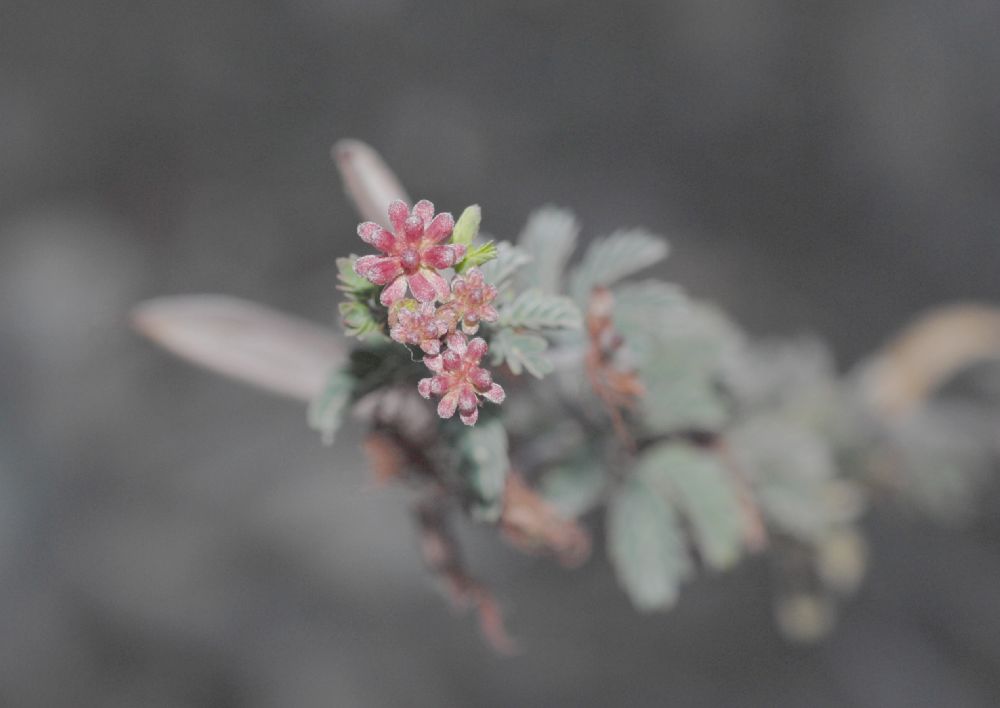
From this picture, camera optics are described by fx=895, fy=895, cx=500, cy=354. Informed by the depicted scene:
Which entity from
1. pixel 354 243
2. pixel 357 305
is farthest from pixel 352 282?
pixel 354 243

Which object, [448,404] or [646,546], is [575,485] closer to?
[646,546]

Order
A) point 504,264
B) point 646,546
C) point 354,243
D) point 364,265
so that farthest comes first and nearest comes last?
point 354,243 → point 646,546 → point 504,264 → point 364,265

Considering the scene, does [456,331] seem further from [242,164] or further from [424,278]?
[242,164]

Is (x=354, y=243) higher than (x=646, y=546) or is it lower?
higher

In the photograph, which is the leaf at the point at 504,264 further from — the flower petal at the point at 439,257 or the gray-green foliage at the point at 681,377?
the gray-green foliage at the point at 681,377

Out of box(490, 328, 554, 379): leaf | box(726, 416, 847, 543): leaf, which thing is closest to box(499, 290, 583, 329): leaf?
box(490, 328, 554, 379): leaf

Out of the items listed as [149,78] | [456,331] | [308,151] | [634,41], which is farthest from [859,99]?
[456,331]

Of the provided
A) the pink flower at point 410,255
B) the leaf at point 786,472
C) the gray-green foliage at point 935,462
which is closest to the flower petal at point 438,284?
the pink flower at point 410,255
